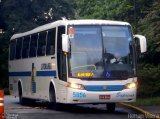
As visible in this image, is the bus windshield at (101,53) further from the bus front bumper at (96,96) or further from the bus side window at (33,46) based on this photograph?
the bus side window at (33,46)

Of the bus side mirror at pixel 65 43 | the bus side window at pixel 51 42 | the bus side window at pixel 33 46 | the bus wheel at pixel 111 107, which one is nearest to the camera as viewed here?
the bus side mirror at pixel 65 43

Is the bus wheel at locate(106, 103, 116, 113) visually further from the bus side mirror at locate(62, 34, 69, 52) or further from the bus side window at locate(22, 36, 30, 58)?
the bus side window at locate(22, 36, 30, 58)

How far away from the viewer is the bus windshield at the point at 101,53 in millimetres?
18688

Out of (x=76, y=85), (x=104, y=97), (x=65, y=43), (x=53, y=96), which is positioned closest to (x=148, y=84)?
(x=53, y=96)

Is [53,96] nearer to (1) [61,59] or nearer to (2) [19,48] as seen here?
(1) [61,59]

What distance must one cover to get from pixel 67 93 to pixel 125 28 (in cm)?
329

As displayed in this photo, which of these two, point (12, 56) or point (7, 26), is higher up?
point (7, 26)

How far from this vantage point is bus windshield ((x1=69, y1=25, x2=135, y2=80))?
736 inches

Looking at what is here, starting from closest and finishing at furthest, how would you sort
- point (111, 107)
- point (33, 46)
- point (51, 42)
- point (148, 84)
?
point (111, 107), point (51, 42), point (33, 46), point (148, 84)

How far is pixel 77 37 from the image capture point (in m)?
19.0

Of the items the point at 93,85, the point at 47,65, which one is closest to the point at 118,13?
the point at 47,65

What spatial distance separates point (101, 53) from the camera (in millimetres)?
18938

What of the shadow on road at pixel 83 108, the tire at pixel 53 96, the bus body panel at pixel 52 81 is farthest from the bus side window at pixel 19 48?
the tire at pixel 53 96

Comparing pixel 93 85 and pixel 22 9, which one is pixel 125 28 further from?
pixel 22 9
